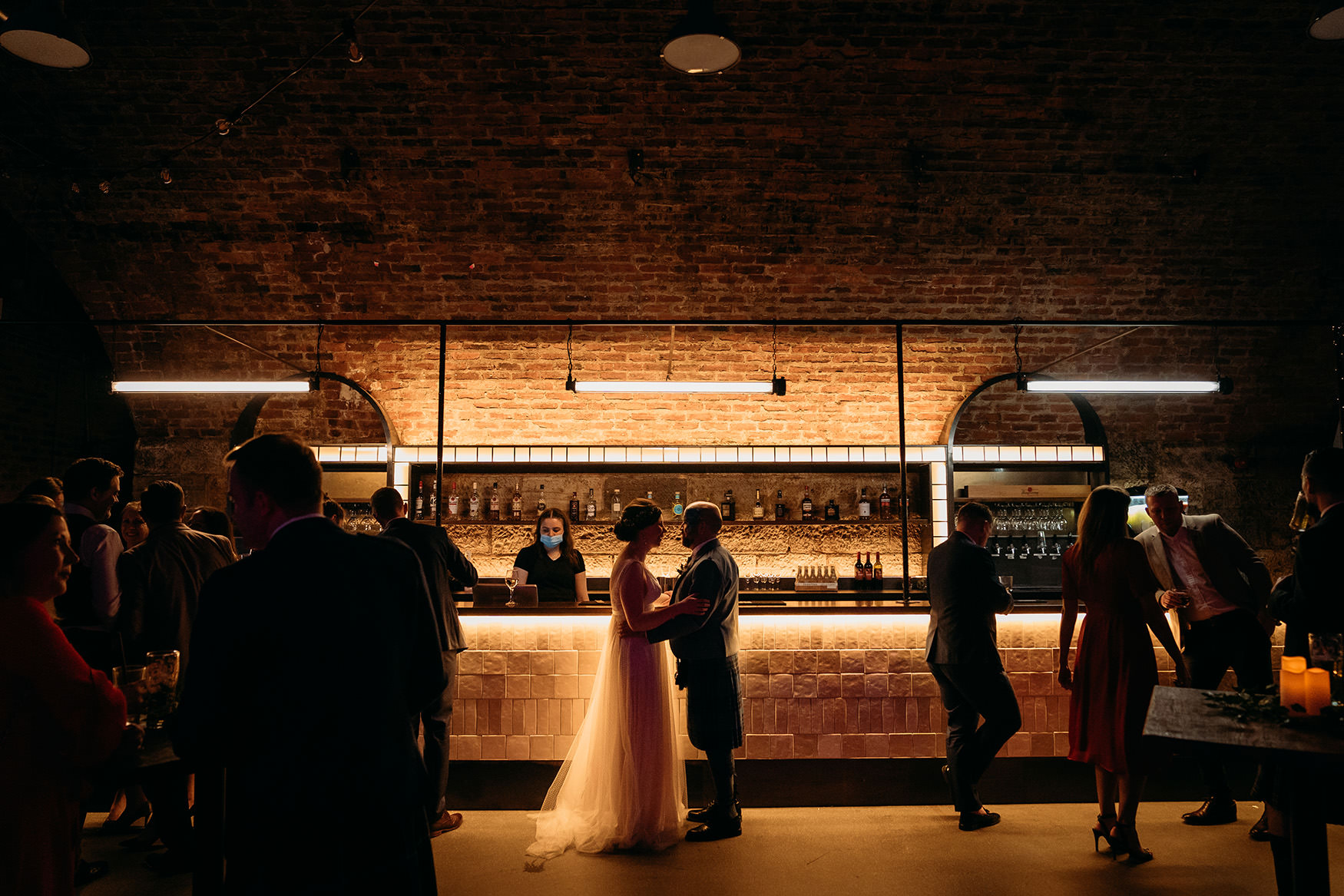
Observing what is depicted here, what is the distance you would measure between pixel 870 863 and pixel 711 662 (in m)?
1.19

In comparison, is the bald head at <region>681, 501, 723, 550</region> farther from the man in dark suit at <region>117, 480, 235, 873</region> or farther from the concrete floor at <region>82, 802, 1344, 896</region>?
the man in dark suit at <region>117, 480, 235, 873</region>

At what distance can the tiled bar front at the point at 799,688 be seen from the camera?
189 inches

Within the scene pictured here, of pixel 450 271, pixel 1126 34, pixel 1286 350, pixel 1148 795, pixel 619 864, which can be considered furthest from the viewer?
pixel 1286 350

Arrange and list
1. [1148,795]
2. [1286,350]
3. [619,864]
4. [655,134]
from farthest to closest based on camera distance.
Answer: [1286,350] → [655,134] → [1148,795] → [619,864]

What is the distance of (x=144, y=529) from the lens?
492 centimetres

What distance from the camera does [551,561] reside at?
6449mm

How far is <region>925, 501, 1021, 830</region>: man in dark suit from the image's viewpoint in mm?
4176

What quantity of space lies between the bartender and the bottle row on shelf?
3.84 ft

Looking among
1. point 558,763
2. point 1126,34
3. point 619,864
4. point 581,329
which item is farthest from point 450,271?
point 1126,34

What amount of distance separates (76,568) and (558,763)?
2.71 m

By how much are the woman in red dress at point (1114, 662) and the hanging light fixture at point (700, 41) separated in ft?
9.47

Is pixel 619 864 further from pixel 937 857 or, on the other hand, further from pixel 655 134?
pixel 655 134

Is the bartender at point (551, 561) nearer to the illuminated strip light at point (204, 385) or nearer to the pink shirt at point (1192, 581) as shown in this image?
the illuminated strip light at point (204, 385)

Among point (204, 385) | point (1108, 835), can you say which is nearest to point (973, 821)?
point (1108, 835)
